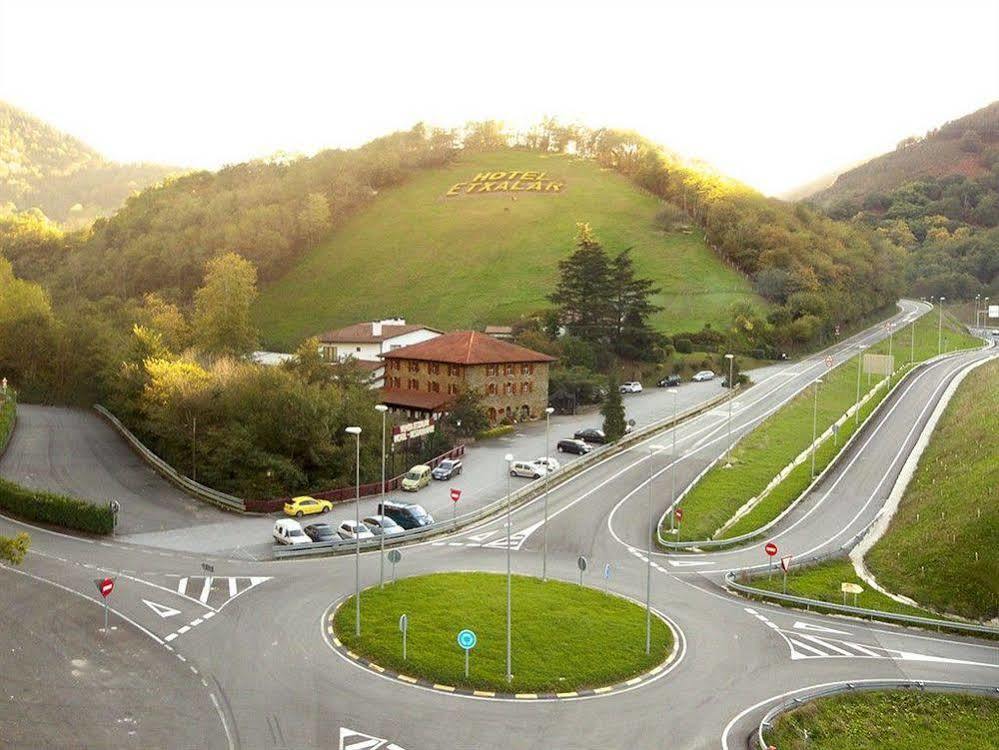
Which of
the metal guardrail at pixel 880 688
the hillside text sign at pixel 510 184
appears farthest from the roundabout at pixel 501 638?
the hillside text sign at pixel 510 184

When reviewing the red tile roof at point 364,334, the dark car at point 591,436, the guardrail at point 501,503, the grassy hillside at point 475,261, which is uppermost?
the grassy hillside at point 475,261

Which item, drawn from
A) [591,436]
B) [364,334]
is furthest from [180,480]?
[364,334]

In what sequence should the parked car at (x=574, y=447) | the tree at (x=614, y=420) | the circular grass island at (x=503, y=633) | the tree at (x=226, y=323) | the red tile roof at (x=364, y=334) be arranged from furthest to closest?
the red tile roof at (x=364, y=334), the tree at (x=226, y=323), the tree at (x=614, y=420), the parked car at (x=574, y=447), the circular grass island at (x=503, y=633)

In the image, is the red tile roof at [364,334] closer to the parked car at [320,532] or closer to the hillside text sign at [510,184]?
the parked car at [320,532]

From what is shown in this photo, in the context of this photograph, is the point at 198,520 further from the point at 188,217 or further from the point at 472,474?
the point at 188,217

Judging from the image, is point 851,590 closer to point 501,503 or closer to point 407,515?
point 501,503

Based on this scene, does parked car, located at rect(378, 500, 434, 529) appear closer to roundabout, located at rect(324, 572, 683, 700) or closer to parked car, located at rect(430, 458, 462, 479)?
parked car, located at rect(430, 458, 462, 479)
